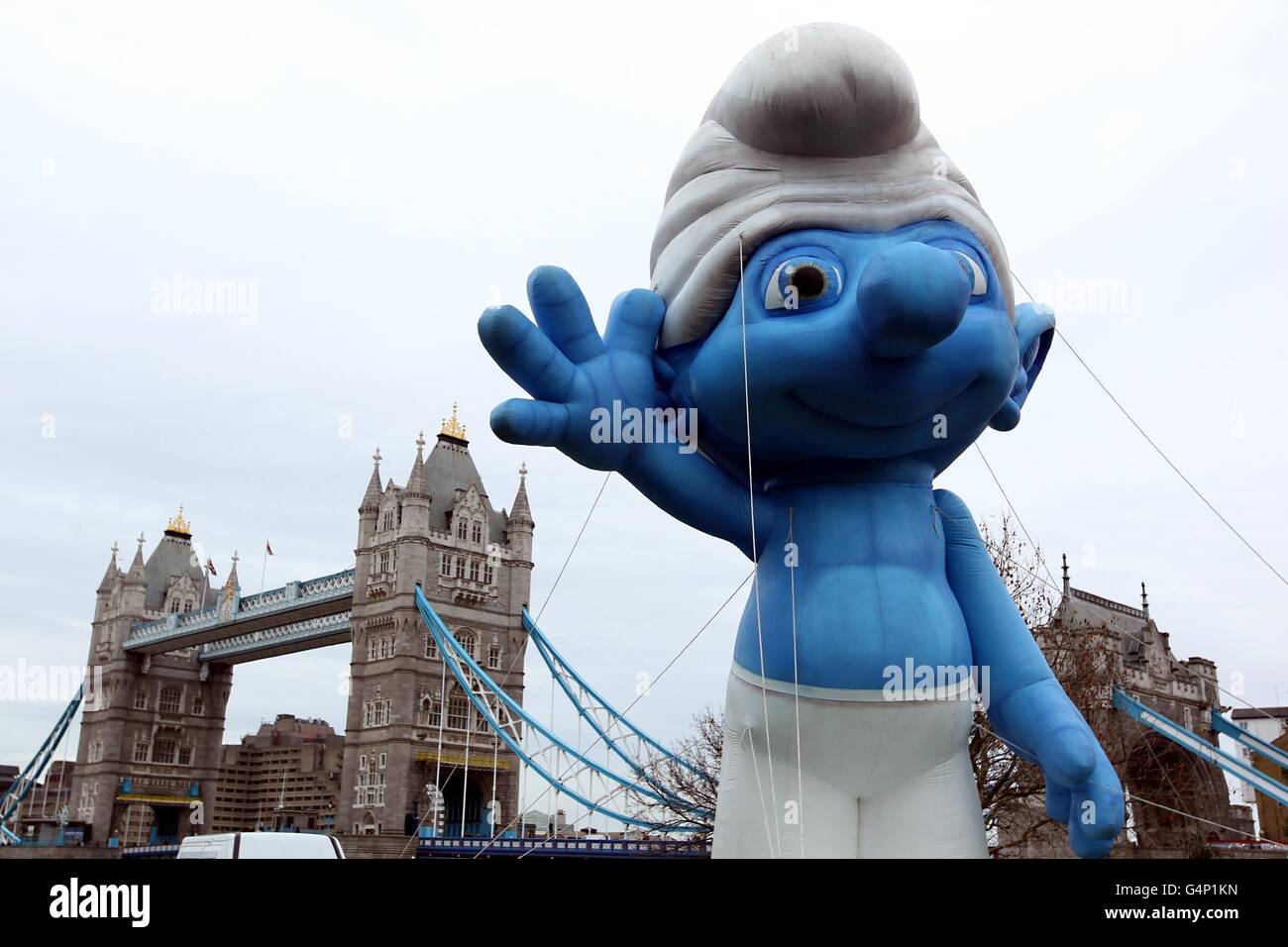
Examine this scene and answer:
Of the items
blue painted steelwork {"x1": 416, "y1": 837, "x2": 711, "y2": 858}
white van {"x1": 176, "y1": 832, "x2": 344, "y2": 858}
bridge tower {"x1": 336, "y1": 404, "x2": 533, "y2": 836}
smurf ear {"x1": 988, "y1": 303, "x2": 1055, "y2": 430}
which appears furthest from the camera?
bridge tower {"x1": 336, "y1": 404, "x2": 533, "y2": 836}

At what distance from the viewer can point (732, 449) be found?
5457 millimetres

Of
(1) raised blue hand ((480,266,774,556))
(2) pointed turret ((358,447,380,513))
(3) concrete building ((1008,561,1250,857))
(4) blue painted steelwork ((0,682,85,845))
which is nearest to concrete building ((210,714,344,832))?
(4) blue painted steelwork ((0,682,85,845))

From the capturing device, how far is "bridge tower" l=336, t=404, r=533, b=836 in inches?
1394

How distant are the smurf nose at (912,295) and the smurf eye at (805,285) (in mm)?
323

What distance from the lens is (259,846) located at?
36.1ft

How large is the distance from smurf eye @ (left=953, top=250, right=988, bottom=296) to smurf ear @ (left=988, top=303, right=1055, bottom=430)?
33.3 inches

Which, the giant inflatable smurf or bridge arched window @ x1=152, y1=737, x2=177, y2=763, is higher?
bridge arched window @ x1=152, y1=737, x2=177, y2=763

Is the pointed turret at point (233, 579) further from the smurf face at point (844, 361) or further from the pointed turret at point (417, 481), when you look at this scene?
the smurf face at point (844, 361)

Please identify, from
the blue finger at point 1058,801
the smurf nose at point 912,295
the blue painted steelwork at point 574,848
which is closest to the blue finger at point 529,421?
the smurf nose at point 912,295

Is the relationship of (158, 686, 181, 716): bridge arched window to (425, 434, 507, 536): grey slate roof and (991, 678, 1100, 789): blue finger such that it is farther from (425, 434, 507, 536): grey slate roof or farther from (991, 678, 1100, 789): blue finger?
(991, 678, 1100, 789): blue finger

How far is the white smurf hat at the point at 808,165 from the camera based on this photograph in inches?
202

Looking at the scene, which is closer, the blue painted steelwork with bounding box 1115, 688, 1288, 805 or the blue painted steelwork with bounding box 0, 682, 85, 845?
the blue painted steelwork with bounding box 1115, 688, 1288, 805
